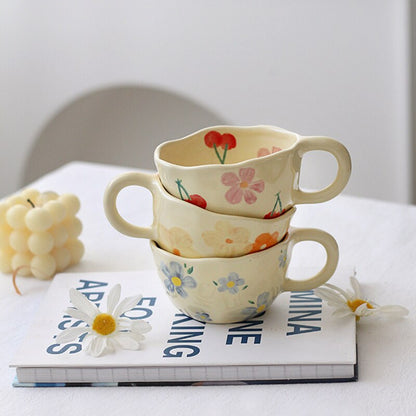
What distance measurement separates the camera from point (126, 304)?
63 cm

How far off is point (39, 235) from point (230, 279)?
26 cm

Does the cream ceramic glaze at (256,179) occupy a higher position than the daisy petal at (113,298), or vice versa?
the cream ceramic glaze at (256,179)

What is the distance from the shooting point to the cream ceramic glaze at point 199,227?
574mm

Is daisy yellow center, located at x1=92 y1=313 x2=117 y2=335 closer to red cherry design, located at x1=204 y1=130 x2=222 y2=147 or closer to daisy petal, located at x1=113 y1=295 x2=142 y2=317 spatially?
daisy petal, located at x1=113 y1=295 x2=142 y2=317

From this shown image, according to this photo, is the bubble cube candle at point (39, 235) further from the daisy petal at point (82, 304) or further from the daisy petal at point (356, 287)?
the daisy petal at point (356, 287)

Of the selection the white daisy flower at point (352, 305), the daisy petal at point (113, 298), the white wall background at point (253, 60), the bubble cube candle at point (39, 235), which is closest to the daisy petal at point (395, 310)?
the white daisy flower at point (352, 305)

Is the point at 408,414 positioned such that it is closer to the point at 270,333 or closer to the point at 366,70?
the point at 270,333

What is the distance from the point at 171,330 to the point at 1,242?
0.26 metres

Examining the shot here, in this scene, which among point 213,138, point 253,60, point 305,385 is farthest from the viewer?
point 253,60

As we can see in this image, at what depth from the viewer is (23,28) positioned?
206cm

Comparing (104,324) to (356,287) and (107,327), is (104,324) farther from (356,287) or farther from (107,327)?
(356,287)

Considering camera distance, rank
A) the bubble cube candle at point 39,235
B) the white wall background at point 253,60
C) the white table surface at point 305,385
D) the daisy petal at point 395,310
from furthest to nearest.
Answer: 1. the white wall background at point 253,60
2. the bubble cube candle at point 39,235
3. the daisy petal at point 395,310
4. the white table surface at point 305,385

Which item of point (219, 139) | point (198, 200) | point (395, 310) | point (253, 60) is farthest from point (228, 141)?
point (253, 60)

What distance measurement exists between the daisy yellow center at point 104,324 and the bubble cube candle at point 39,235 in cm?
17
